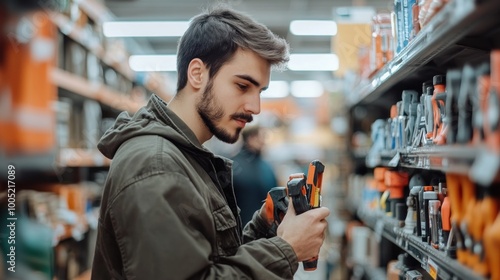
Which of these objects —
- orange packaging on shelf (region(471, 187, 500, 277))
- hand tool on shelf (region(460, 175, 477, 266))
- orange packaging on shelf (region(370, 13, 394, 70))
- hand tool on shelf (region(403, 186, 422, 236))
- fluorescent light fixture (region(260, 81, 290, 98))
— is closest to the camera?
orange packaging on shelf (region(471, 187, 500, 277))

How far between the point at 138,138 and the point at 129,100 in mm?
3934

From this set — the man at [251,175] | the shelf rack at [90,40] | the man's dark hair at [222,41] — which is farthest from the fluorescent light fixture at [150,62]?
the man's dark hair at [222,41]

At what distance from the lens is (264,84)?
199cm

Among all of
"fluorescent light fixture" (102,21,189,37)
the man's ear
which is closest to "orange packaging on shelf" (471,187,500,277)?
the man's ear

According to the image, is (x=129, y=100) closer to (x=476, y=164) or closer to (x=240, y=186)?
(x=240, y=186)

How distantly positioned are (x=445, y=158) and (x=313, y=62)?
12502mm

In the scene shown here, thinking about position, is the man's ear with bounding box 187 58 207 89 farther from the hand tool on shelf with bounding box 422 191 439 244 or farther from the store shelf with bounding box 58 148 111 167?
the store shelf with bounding box 58 148 111 167

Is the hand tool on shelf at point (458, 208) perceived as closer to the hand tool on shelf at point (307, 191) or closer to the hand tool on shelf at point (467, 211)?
the hand tool on shelf at point (467, 211)

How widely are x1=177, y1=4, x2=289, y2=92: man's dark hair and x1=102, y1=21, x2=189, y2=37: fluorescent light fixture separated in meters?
7.75

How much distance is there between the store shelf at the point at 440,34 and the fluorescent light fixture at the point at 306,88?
1396cm

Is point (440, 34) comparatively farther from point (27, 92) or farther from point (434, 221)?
point (27, 92)

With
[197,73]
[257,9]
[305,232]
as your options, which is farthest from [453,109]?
[257,9]

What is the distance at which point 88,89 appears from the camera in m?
3.95

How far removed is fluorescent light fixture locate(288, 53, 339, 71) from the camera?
43.7 feet
